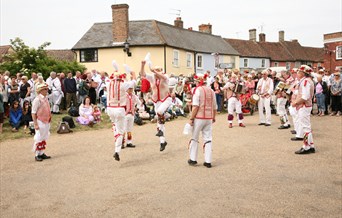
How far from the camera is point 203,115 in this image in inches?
305

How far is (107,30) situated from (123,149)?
25.1m

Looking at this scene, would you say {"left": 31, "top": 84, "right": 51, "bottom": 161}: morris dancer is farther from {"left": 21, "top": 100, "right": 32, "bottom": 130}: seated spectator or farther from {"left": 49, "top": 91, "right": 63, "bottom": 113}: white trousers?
{"left": 49, "top": 91, "right": 63, "bottom": 113}: white trousers

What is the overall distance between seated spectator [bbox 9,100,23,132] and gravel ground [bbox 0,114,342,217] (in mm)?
3053

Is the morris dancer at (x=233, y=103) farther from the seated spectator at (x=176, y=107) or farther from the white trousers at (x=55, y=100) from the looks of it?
the white trousers at (x=55, y=100)

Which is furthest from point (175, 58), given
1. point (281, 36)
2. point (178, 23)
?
point (281, 36)

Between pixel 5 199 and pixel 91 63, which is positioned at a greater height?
pixel 91 63

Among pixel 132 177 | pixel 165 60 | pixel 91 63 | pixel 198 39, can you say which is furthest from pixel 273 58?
pixel 132 177

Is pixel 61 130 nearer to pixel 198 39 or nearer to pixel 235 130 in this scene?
pixel 235 130

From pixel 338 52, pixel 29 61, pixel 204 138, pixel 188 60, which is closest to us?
pixel 204 138

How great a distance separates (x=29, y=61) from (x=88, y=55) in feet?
27.8

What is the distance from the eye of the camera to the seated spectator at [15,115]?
13812 mm

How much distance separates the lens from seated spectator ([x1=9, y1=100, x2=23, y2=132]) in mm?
13812

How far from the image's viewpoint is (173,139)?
1138 cm

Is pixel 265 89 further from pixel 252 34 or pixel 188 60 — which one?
pixel 252 34
